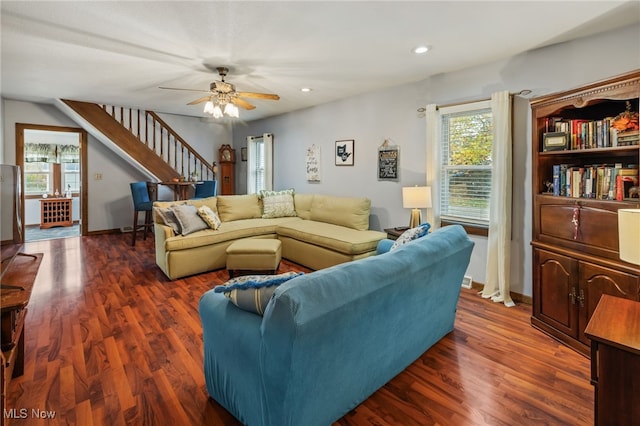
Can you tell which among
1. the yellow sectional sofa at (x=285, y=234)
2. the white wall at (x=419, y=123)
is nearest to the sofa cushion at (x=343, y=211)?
the yellow sectional sofa at (x=285, y=234)

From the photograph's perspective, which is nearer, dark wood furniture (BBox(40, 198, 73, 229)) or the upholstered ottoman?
the upholstered ottoman

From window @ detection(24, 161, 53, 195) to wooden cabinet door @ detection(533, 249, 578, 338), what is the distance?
9.66 m

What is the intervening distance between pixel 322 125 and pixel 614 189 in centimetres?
398

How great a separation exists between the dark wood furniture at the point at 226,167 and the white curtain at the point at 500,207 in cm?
556

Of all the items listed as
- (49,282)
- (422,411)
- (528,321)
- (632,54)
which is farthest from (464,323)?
(49,282)

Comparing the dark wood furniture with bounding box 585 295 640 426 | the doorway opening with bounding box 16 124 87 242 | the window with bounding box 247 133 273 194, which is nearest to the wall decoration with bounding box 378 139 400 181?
the window with bounding box 247 133 273 194

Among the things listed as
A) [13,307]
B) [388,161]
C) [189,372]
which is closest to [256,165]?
[388,161]

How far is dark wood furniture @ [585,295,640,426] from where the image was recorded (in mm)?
1184

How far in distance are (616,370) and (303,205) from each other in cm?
438

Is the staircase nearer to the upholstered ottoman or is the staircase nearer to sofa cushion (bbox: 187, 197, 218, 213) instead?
sofa cushion (bbox: 187, 197, 218, 213)

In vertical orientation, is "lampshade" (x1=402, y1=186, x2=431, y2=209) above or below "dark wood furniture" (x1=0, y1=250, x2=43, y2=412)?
above

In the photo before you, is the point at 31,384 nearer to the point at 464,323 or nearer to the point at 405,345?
the point at 405,345

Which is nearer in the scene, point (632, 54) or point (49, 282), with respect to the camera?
point (632, 54)

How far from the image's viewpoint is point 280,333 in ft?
4.06
